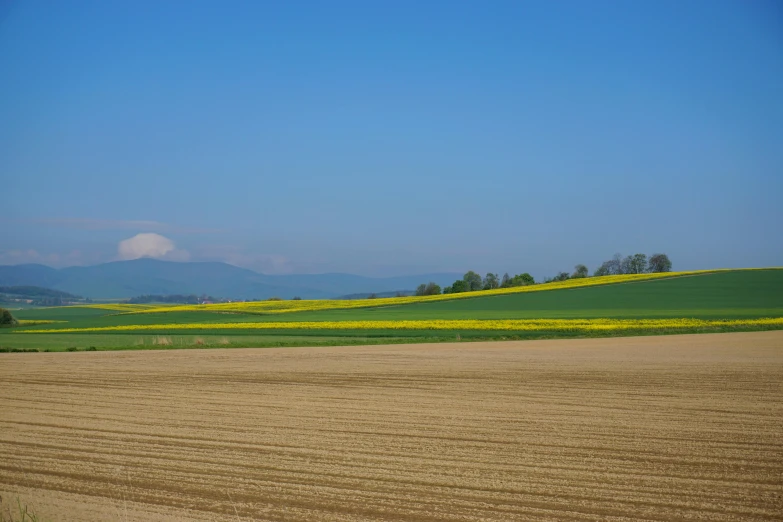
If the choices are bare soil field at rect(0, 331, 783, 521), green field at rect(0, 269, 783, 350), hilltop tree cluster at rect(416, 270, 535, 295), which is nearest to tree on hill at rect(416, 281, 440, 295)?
hilltop tree cluster at rect(416, 270, 535, 295)

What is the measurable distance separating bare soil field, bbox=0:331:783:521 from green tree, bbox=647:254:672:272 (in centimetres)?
9718

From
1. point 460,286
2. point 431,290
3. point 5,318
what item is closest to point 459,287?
point 460,286

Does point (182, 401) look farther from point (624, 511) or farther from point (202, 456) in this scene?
point (624, 511)

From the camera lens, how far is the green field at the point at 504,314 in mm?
36938

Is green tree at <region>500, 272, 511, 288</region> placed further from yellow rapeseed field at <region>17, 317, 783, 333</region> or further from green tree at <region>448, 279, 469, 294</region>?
yellow rapeseed field at <region>17, 317, 783, 333</region>

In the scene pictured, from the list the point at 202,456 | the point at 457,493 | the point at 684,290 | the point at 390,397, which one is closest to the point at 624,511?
the point at 457,493

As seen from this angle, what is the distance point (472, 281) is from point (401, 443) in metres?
111

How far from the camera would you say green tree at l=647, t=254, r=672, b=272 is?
372 feet

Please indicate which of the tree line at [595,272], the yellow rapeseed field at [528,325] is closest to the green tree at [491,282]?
the tree line at [595,272]

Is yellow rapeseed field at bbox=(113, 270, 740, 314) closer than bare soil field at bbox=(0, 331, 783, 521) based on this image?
No

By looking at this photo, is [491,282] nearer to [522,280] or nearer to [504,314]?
[522,280]

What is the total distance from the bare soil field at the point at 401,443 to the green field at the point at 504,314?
1457 cm

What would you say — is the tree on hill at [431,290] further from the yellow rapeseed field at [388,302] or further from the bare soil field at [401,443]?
the bare soil field at [401,443]

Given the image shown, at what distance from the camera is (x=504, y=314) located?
5009cm
